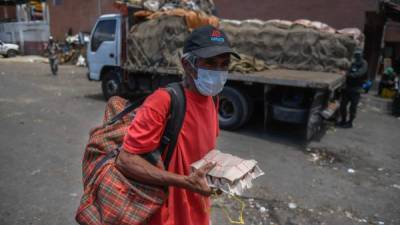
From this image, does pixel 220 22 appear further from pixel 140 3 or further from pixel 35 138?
pixel 35 138

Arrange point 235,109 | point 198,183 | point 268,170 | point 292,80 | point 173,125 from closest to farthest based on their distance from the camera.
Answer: point 198,183
point 173,125
point 268,170
point 292,80
point 235,109

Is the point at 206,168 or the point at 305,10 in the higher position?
the point at 305,10

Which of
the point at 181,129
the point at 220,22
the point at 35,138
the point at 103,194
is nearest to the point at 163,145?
the point at 181,129

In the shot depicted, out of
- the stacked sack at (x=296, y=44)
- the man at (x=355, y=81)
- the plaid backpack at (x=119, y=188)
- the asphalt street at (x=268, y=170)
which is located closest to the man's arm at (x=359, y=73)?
the man at (x=355, y=81)

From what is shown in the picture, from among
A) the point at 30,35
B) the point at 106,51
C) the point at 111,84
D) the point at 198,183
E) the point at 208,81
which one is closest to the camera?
the point at 198,183

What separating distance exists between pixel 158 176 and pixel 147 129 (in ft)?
0.65

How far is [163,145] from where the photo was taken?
4.83ft

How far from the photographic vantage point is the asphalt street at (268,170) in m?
3.56

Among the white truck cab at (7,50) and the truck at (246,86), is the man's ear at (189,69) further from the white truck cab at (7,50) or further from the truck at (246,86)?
the white truck cab at (7,50)

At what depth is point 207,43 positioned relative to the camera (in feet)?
4.97

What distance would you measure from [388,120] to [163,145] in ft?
27.7

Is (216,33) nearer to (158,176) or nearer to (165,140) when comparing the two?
(165,140)

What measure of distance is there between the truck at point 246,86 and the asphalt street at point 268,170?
1.48 ft

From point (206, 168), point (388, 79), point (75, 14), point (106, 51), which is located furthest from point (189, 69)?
point (75, 14)
